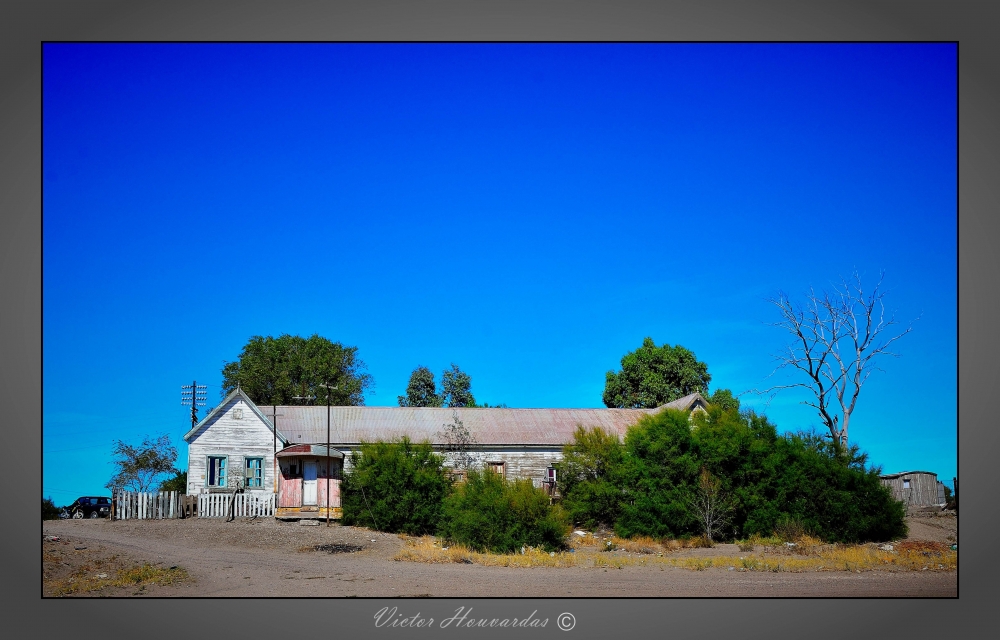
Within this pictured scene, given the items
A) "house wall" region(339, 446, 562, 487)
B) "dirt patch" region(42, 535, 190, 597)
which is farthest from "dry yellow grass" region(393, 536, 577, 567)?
"house wall" region(339, 446, 562, 487)

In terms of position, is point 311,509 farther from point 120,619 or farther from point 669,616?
point 669,616

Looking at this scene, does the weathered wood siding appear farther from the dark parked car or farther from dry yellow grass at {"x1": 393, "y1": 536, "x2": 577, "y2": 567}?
dry yellow grass at {"x1": 393, "y1": 536, "x2": 577, "y2": 567}

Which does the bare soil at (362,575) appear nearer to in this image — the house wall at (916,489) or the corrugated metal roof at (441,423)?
the corrugated metal roof at (441,423)

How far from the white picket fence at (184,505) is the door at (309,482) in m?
2.06

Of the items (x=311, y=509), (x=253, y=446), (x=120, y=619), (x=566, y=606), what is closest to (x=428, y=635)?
(x=566, y=606)

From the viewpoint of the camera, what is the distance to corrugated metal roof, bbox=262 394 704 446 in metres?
40.4

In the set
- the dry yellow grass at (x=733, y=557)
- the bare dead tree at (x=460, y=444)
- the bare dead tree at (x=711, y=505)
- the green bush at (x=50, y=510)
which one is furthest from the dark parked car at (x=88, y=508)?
the bare dead tree at (x=711, y=505)

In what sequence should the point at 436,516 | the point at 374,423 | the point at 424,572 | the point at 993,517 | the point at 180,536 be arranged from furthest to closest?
the point at 374,423
the point at 436,516
the point at 180,536
the point at 424,572
the point at 993,517

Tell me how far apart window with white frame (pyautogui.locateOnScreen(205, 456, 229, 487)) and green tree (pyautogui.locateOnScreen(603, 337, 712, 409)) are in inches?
1074

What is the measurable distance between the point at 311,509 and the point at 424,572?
1362cm

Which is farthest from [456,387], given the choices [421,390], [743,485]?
[743,485]

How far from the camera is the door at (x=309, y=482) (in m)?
34.8

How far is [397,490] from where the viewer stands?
31.5 meters

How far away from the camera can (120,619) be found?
1712 centimetres
